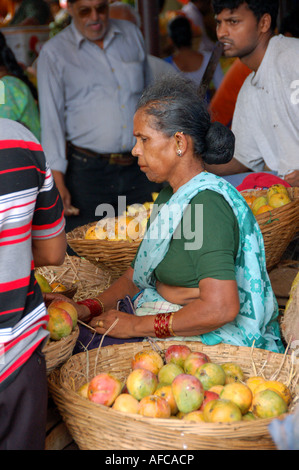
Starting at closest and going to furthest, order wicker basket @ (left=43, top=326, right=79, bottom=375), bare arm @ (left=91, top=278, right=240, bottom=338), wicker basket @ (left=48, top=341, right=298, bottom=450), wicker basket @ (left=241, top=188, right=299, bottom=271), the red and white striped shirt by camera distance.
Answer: the red and white striped shirt, wicker basket @ (left=48, top=341, right=298, bottom=450), wicker basket @ (left=43, top=326, right=79, bottom=375), bare arm @ (left=91, top=278, right=240, bottom=338), wicker basket @ (left=241, top=188, right=299, bottom=271)

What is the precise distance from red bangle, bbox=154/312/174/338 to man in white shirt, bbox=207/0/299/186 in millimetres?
1534

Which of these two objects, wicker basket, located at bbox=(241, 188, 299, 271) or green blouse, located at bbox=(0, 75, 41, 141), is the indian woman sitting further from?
green blouse, located at bbox=(0, 75, 41, 141)

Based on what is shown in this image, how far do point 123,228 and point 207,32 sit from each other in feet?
12.9

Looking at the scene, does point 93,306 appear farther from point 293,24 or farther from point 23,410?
point 293,24

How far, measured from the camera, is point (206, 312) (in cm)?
184

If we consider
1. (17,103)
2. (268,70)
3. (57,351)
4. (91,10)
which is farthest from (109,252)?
(91,10)

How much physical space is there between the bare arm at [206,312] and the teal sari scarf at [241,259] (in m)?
0.08

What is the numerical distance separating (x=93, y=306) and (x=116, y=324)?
0.68ft

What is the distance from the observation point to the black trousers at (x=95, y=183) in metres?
4.07

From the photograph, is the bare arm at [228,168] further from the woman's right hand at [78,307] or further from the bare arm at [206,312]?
the bare arm at [206,312]

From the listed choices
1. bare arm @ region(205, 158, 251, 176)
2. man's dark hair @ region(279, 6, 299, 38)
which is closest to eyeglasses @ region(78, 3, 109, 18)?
bare arm @ region(205, 158, 251, 176)

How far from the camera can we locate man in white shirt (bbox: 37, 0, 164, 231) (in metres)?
3.88
